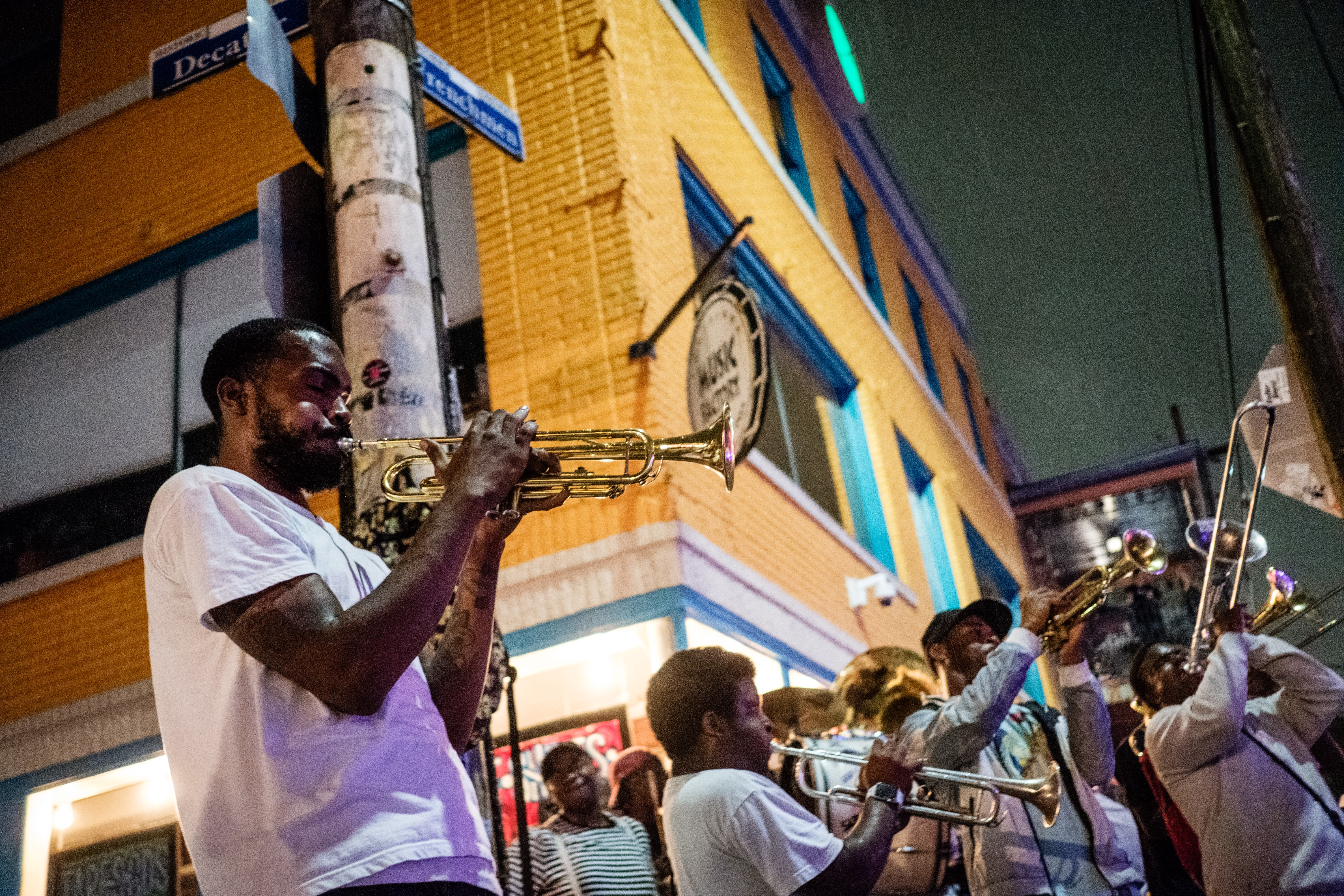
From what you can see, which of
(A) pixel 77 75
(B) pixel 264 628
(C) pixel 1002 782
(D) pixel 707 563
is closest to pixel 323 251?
(B) pixel 264 628

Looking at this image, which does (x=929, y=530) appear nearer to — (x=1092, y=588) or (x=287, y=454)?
(x=1092, y=588)

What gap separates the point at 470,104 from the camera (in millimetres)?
4641

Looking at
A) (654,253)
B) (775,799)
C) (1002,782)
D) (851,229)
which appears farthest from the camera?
(851,229)

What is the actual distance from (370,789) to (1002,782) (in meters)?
3.17

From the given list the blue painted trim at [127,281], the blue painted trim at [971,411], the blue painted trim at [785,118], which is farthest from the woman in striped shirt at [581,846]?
the blue painted trim at [971,411]

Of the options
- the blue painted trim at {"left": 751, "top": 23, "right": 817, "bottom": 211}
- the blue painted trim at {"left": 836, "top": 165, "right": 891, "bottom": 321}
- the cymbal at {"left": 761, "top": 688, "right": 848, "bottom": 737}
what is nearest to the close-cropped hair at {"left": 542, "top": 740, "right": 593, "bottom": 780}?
the cymbal at {"left": 761, "top": 688, "right": 848, "bottom": 737}

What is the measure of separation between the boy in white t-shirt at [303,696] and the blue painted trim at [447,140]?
7.13 metres

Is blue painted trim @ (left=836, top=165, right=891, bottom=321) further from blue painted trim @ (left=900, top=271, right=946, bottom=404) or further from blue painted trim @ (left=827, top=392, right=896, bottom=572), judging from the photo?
blue painted trim @ (left=827, top=392, right=896, bottom=572)

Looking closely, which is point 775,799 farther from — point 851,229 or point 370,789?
point 851,229

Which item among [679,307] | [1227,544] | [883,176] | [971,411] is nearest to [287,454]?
[1227,544]

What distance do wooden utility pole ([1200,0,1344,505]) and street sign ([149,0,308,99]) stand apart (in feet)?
19.6

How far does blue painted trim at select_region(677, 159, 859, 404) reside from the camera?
32.3ft

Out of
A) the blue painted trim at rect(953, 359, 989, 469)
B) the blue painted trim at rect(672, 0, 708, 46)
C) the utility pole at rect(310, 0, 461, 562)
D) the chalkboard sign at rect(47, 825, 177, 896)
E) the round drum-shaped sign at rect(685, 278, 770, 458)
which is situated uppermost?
the blue painted trim at rect(672, 0, 708, 46)

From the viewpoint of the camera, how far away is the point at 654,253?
27.4 feet
